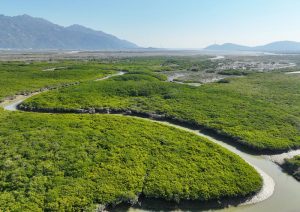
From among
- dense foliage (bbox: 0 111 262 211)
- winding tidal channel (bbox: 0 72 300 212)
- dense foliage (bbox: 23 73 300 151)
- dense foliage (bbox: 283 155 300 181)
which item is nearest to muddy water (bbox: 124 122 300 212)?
winding tidal channel (bbox: 0 72 300 212)

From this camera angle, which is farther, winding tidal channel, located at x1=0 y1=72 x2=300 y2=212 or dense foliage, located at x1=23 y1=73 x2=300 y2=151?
dense foliage, located at x1=23 y1=73 x2=300 y2=151

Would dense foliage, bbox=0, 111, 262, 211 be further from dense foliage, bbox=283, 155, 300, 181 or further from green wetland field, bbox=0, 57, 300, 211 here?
dense foliage, bbox=283, 155, 300, 181

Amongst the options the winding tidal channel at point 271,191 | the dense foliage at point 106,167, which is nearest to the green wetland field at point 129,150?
the dense foliage at point 106,167

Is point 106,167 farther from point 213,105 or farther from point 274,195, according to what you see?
point 213,105

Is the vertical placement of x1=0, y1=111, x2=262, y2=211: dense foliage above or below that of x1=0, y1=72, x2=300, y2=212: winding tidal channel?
above

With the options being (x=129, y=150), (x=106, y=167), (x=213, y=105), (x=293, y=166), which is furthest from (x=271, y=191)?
(x=213, y=105)

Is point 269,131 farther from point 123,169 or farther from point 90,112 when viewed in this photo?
point 90,112

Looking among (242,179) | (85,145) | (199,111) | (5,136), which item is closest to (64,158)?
(85,145)
